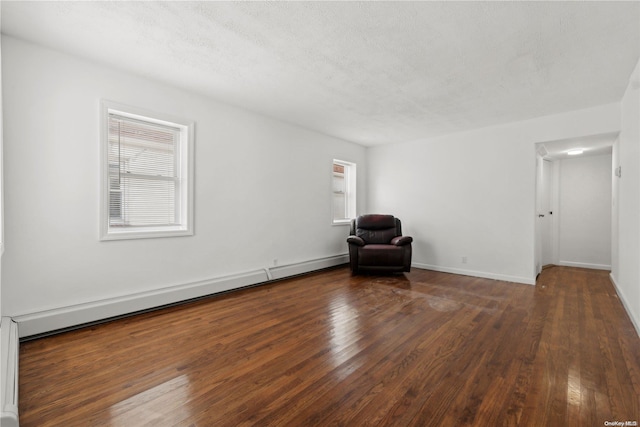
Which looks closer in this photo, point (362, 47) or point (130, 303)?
point (362, 47)

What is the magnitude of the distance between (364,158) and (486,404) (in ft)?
17.7

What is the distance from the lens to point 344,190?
6391 millimetres

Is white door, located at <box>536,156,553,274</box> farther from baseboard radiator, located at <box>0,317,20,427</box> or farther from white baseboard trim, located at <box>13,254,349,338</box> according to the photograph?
baseboard radiator, located at <box>0,317,20,427</box>

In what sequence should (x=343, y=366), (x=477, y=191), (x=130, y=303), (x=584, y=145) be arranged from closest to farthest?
(x=343, y=366) → (x=130, y=303) → (x=584, y=145) → (x=477, y=191)

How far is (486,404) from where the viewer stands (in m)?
1.67

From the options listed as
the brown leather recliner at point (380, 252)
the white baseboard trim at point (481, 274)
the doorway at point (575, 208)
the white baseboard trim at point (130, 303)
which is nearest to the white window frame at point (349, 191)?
the brown leather recliner at point (380, 252)

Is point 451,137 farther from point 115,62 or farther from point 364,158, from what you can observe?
point 115,62

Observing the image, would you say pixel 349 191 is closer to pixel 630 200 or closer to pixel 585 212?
pixel 630 200

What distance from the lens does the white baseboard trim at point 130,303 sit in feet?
8.33

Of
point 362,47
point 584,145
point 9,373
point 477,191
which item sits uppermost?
point 362,47

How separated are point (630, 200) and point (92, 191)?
18.0 feet

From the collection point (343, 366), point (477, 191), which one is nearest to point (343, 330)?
point (343, 366)

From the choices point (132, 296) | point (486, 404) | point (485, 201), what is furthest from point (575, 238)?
point (132, 296)

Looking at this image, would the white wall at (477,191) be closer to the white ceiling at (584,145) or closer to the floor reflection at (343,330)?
the white ceiling at (584,145)
